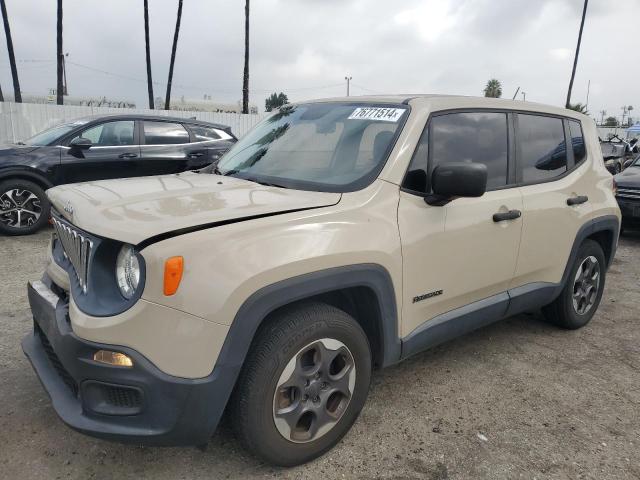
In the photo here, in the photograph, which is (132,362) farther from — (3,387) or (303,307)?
(3,387)

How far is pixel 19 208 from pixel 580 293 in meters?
6.75

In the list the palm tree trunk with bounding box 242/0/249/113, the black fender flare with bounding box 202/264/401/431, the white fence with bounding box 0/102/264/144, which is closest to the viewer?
the black fender flare with bounding box 202/264/401/431

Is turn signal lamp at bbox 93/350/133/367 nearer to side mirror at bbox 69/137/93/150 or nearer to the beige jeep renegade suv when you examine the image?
the beige jeep renegade suv

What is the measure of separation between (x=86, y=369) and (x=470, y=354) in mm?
2674

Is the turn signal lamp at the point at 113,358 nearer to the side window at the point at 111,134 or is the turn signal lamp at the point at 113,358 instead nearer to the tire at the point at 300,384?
the tire at the point at 300,384

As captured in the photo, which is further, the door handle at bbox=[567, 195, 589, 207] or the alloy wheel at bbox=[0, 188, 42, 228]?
the alloy wheel at bbox=[0, 188, 42, 228]

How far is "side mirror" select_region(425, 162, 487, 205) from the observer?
252 cm

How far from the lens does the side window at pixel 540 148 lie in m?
3.52

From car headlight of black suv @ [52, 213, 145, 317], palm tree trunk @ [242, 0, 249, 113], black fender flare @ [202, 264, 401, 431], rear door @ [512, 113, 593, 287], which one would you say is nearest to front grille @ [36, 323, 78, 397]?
car headlight of black suv @ [52, 213, 145, 317]

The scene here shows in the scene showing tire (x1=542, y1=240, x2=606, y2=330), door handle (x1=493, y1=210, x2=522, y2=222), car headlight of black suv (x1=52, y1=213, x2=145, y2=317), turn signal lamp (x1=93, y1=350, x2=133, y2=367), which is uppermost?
door handle (x1=493, y1=210, x2=522, y2=222)

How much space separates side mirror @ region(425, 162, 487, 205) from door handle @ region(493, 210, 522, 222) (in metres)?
0.62

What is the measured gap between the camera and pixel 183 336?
1.96 m

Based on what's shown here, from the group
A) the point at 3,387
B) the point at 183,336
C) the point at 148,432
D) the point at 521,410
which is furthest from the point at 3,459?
the point at 521,410

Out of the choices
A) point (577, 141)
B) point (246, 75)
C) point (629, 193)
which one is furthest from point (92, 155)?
point (246, 75)
